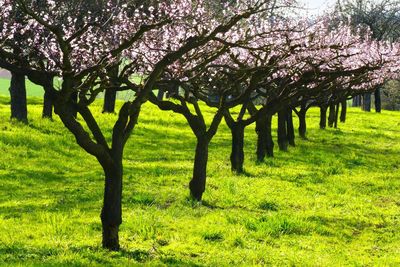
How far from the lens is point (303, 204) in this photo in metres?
18.2

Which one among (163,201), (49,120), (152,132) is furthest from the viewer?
(152,132)

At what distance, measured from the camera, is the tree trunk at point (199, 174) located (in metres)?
17.8

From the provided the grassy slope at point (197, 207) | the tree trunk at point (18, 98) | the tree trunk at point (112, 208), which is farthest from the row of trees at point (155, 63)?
the tree trunk at point (18, 98)

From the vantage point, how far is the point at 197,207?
16.7 m

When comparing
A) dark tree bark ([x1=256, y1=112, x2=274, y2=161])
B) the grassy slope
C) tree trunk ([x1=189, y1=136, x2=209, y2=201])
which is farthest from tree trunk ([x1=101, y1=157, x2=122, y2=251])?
dark tree bark ([x1=256, y1=112, x2=274, y2=161])

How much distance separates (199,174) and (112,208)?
20.4 ft

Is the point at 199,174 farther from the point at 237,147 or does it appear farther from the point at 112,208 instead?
the point at 112,208

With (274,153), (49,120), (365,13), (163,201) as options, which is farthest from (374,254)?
(365,13)

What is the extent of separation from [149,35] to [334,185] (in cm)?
853

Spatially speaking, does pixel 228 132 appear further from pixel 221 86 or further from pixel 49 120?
pixel 221 86

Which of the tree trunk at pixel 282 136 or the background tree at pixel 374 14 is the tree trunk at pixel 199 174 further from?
the background tree at pixel 374 14

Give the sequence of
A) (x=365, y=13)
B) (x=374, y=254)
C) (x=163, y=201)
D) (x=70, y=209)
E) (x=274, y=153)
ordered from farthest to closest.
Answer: (x=365, y=13) → (x=274, y=153) → (x=163, y=201) → (x=70, y=209) → (x=374, y=254)

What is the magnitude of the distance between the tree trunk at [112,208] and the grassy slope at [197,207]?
0.36 m

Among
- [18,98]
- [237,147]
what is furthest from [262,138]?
[18,98]
